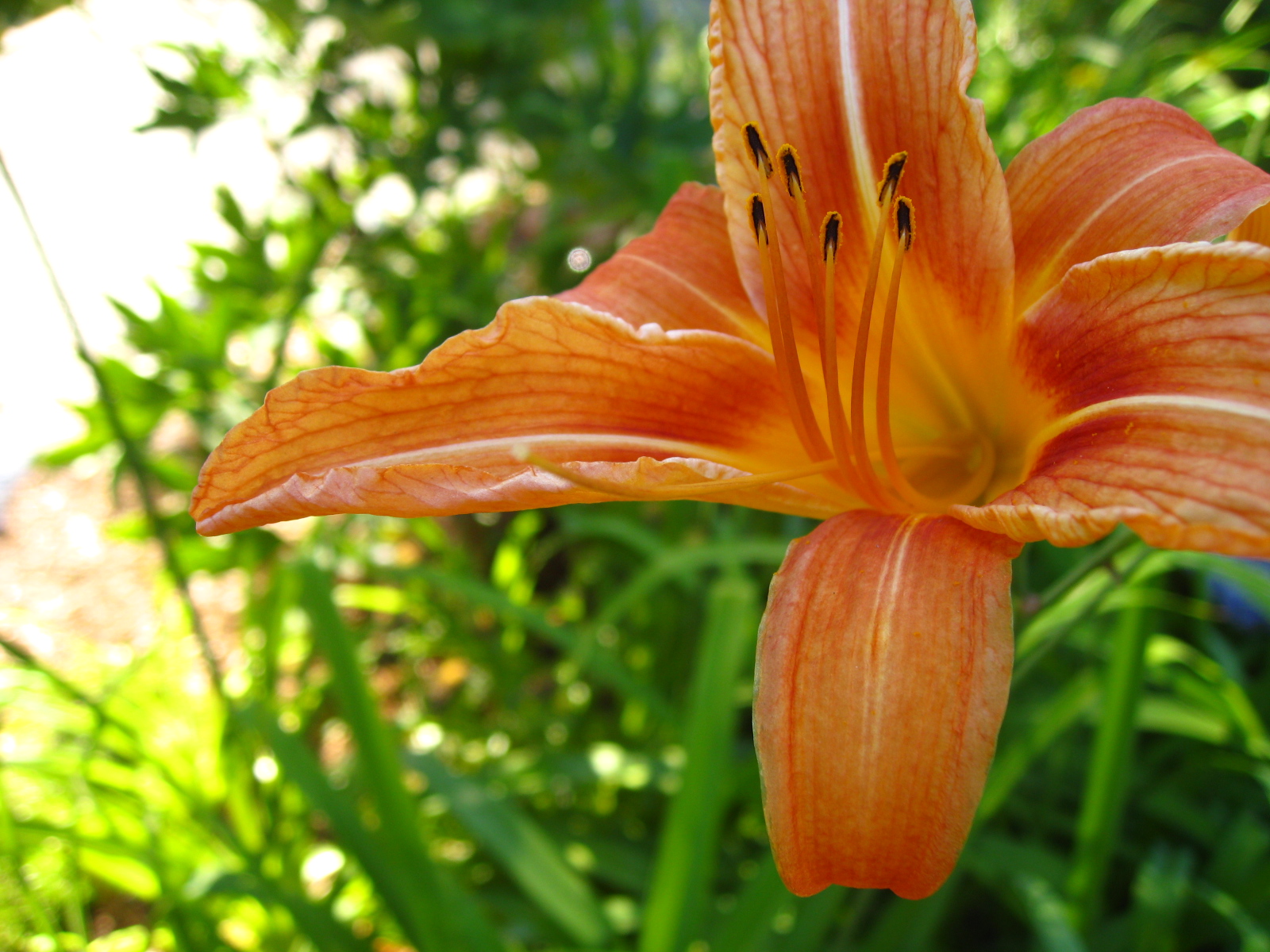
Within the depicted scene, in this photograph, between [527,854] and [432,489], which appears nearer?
[432,489]

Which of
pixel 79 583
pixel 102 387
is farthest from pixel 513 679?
pixel 79 583

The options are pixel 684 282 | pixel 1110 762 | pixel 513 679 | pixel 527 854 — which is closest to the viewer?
pixel 684 282

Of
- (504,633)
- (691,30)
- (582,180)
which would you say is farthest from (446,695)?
(691,30)

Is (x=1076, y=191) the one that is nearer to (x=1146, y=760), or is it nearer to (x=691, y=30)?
(x=1146, y=760)

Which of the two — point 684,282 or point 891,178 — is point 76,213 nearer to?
point 684,282

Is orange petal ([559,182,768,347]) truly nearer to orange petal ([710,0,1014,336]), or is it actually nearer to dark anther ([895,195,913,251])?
orange petal ([710,0,1014,336])

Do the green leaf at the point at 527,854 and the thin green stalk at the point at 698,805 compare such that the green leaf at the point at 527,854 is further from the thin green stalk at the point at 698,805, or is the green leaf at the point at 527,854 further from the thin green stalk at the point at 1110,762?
the thin green stalk at the point at 1110,762

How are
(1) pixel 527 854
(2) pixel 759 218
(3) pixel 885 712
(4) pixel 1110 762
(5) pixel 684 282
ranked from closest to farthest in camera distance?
(3) pixel 885 712, (2) pixel 759 218, (5) pixel 684 282, (4) pixel 1110 762, (1) pixel 527 854
